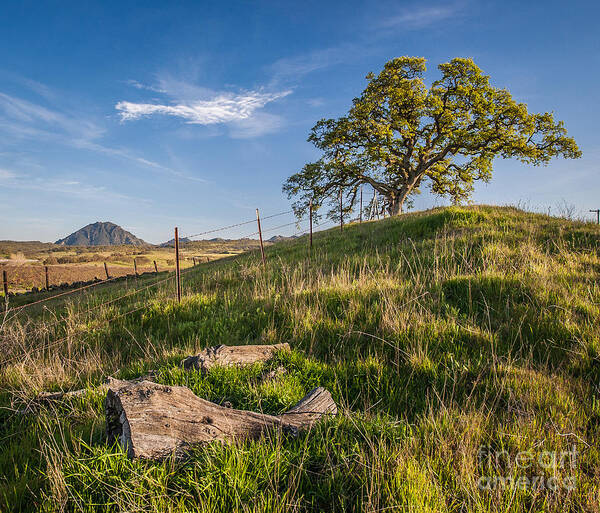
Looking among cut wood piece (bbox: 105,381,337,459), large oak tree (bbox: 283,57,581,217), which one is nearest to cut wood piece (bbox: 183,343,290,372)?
cut wood piece (bbox: 105,381,337,459)

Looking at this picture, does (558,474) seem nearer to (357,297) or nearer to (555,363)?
(555,363)

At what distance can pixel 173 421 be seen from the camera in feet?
7.45

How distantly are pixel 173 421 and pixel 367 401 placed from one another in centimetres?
181

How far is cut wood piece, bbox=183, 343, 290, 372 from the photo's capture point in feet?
11.3

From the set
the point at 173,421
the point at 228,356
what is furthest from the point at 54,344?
the point at 173,421

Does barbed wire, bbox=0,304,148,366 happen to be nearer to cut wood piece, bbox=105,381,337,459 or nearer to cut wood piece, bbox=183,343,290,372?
cut wood piece, bbox=183,343,290,372

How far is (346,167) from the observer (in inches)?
992

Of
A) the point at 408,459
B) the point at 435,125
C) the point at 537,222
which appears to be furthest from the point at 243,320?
the point at 435,125

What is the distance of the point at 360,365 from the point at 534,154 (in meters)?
25.8

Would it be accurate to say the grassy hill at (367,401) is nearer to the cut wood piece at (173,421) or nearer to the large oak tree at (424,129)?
the cut wood piece at (173,421)

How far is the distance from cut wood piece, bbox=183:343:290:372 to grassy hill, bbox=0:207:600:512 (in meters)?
0.15

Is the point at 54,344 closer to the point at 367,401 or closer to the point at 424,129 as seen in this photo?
the point at 367,401

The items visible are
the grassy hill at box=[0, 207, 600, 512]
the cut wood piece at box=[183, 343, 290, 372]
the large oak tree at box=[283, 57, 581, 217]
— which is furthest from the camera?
the large oak tree at box=[283, 57, 581, 217]

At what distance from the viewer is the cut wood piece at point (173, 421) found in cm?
214
